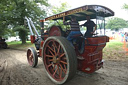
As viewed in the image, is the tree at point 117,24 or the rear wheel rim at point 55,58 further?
the tree at point 117,24

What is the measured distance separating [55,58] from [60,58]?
0.17m

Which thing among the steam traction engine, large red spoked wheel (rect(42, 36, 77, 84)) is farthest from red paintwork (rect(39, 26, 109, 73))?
large red spoked wheel (rect(42, 36, 77, 84))

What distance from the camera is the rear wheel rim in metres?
2.83

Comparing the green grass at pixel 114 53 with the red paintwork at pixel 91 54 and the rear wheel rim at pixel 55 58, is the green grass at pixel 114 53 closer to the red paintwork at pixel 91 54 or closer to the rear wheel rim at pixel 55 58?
the red paintwork at pixel 91 54

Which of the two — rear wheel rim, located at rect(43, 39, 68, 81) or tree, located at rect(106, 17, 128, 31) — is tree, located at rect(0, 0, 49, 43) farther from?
tree, located at rect(106, 17, 128, 31)

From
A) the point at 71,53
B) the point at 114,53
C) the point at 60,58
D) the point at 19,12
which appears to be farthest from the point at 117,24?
the point at 71,53

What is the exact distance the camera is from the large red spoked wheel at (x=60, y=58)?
2.42 metres

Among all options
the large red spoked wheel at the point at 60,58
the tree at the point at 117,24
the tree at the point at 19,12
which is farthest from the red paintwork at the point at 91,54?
the tree at the point at 117,24

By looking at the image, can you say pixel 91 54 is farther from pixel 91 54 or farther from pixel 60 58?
pixel 60 58

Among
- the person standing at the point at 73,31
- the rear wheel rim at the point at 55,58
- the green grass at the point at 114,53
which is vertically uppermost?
the person standing at the point at 73,31

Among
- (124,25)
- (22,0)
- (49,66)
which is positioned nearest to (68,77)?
(49,66)

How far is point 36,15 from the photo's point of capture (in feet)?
44.1

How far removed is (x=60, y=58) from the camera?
2824 mm

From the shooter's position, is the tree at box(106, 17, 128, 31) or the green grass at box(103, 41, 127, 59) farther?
the tree at box(106, 17, 128, 31)
